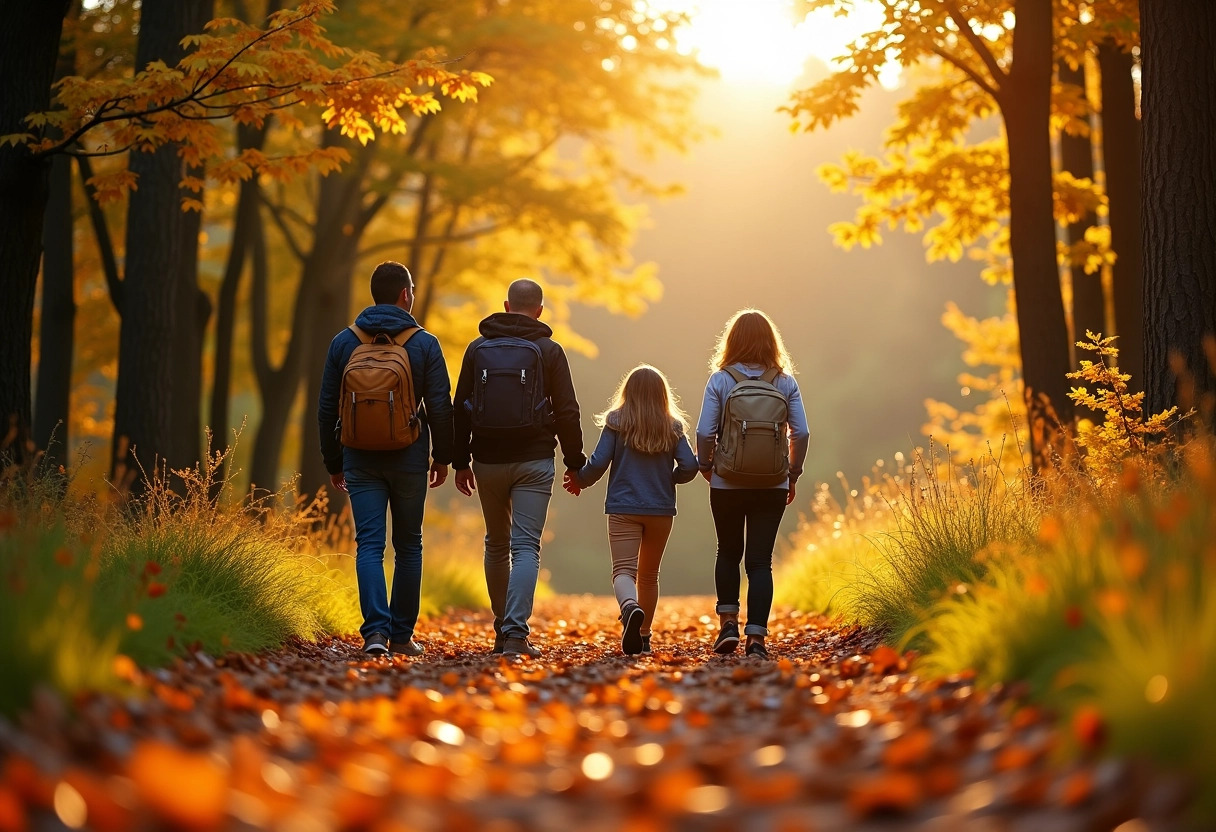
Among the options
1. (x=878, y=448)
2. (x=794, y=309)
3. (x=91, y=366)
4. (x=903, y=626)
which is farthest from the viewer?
(x=794, y=309)

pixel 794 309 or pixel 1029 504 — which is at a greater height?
pixel 794 309

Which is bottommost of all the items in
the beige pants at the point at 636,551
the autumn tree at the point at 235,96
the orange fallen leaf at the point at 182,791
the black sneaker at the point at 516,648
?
the orange fallen leaf at the point at 182,791

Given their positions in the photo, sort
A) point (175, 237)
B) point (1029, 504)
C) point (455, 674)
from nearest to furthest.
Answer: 1. point (455, 674)
2. point (1029, 504)
3. point (175, 237)

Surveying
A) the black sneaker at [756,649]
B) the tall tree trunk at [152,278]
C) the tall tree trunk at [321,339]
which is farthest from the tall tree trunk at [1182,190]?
the tall tree trunk at [321,339]

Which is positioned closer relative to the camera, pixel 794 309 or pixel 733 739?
pixel 733 739

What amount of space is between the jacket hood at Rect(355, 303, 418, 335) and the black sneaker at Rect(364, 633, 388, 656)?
1936mm

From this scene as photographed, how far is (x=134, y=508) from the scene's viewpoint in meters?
9.66

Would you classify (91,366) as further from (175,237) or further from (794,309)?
(794,309)

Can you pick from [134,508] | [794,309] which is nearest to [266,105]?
[134,508]

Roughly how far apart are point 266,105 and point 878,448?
5041 centimetres

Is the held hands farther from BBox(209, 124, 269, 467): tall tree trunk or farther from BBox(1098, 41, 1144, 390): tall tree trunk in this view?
BBox(209, 124, 269, 467): tall tree trunk

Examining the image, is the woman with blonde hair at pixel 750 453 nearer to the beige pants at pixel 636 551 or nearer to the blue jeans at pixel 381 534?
the beige pants at pixel 636 551

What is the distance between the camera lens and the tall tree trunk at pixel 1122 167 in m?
11.7

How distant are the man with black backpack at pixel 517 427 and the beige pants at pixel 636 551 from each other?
21.0 inches
